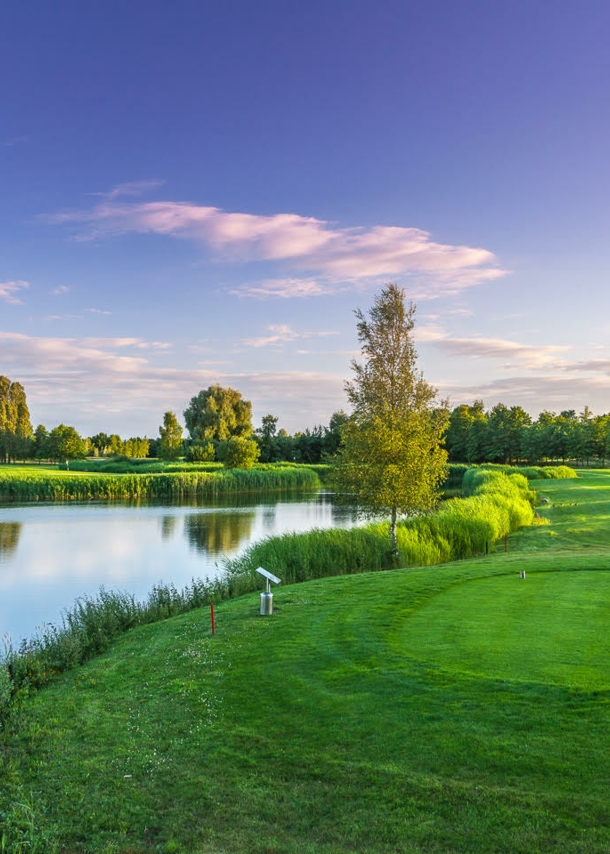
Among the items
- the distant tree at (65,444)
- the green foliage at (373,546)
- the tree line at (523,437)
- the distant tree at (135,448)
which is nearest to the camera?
the green foliage at (373,546)

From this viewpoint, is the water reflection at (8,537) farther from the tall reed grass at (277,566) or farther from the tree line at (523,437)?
the tree line at (523,437)

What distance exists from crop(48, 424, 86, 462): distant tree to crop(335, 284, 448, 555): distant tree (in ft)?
218

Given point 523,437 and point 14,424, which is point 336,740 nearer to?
point 523,437

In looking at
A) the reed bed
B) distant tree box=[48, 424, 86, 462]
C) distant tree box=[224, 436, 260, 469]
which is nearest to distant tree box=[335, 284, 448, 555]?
the reed bed

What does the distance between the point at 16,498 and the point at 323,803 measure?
4942 centimetres

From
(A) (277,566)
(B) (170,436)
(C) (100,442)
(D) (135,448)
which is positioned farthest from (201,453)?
(A) (277,566)

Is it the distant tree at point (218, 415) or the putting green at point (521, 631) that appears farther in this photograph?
the distant tree at point (218, 415)

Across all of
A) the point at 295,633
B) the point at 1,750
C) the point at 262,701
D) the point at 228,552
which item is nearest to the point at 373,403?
the point at 228,552

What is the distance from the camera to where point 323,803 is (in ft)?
16.3

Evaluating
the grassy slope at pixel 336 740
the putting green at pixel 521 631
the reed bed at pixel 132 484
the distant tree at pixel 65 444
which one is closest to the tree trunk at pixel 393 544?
the putting green at pixel 521 631

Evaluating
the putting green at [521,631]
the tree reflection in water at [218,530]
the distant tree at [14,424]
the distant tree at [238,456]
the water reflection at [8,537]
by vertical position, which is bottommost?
the tree reflection in water at [218,530]

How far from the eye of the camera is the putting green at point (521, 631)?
273 inches

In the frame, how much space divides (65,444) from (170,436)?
14.9 metres

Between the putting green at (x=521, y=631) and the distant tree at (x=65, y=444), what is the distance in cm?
7626
